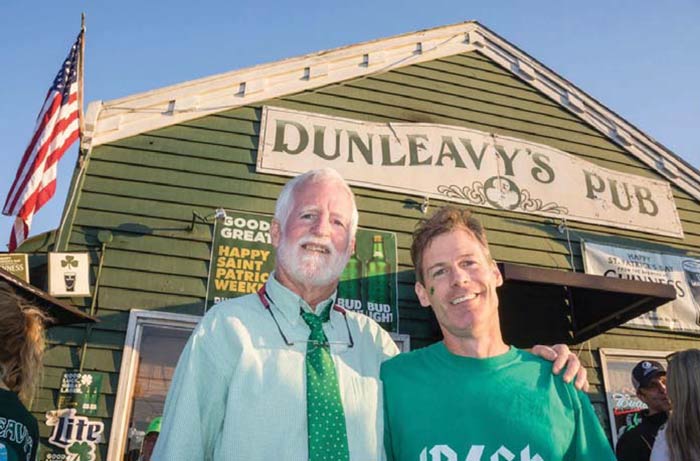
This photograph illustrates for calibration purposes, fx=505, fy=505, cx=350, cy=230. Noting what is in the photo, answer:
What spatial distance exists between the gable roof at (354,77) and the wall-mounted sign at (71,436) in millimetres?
2880

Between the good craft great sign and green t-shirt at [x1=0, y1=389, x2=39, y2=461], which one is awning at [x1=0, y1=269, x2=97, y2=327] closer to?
green t-shirt at [x1=0, y1=389, x2=39, y2=461]

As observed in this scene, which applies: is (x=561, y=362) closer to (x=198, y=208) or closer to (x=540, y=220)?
(x=198, y=208)

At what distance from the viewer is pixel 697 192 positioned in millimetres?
8000

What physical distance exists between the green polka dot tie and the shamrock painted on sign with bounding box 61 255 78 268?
3.92m

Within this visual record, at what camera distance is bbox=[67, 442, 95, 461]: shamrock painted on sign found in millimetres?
4500

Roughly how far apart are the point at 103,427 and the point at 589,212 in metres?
6.53

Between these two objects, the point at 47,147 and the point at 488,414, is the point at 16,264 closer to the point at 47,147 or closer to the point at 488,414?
the point at 47,147

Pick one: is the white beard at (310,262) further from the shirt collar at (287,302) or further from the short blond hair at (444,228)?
the short blond hair at (444,228)

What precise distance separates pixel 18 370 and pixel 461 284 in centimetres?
201

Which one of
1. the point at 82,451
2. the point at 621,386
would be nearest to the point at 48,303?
the point at 82,451

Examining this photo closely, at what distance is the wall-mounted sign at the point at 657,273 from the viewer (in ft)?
22.0

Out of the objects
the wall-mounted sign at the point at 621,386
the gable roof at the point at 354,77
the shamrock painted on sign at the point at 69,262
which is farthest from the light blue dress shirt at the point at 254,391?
the wall-mounted sign at the point at 621,386

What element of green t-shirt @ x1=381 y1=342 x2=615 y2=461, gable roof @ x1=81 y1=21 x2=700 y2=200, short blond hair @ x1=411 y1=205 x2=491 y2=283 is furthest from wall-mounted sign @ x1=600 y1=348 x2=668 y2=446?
short blond hair @ x1=411 y1=205 x2=491 y2=283

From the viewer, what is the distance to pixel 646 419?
3977mm
